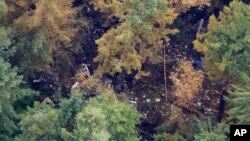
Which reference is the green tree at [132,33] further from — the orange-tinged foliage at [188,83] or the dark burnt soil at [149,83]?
the dark burnt soil at [149,83]

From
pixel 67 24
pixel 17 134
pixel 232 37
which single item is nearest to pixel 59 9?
pixel 67 24

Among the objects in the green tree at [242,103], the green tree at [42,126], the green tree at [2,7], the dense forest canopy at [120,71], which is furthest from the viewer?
the green tree at [2,7]

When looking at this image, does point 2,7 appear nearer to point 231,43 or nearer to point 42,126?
point 42,126

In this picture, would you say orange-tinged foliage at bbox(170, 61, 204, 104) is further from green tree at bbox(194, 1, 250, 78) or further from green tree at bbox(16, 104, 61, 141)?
green tree at bbox(16, 104, 61, 141)

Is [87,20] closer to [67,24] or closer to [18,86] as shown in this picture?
[67,24]

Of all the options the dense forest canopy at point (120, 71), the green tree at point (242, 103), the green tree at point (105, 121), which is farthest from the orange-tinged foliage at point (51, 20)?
the green tree at point (242, 103)

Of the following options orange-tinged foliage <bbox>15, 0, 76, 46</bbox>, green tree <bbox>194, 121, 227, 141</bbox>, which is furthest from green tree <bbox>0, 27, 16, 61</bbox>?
green tree <bbox>194, 121, 227, 141</bbox>
